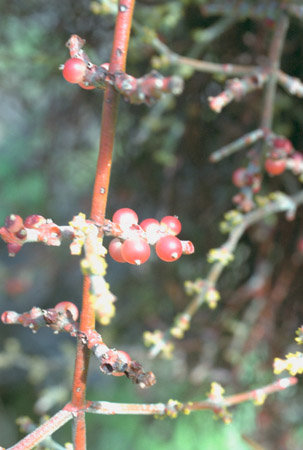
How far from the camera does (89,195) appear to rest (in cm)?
166

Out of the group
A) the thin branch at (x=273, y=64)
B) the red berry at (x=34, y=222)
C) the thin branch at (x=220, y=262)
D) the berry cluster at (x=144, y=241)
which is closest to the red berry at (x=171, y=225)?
the berry cluster at (x=144, y=241)

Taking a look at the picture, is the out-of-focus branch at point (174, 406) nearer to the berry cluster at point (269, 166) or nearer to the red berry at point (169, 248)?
the red berry at point (169, 248)

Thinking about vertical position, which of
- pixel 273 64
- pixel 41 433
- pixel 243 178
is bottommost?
pixel 41 433

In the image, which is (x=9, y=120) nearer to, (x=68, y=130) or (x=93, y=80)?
(x=68, y=130)

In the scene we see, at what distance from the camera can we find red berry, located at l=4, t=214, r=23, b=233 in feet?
1.23

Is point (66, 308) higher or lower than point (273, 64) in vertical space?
lower

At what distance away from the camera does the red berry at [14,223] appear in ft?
1.23

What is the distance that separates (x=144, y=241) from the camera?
416 millimetres

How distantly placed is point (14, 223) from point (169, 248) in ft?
0.43

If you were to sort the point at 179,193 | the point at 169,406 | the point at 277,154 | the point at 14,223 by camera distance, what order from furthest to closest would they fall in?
the point at 179,193
the point at 277,154
the point at 169,406
the point at 14,223

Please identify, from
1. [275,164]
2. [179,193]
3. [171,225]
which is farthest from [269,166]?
[179,193]

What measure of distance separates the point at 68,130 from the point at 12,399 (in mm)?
1093

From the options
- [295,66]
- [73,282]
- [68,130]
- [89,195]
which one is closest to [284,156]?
[295,66]

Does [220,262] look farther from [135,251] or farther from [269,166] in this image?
[135,251]
